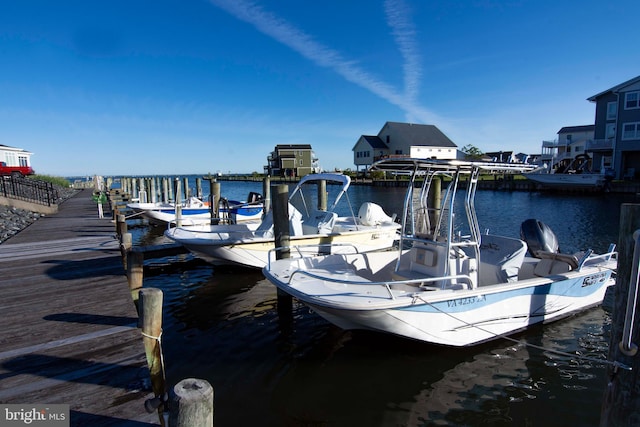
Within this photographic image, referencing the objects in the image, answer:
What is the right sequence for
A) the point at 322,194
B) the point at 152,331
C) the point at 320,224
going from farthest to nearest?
the point at 322,194, the point at 320,224, the point at 152,331

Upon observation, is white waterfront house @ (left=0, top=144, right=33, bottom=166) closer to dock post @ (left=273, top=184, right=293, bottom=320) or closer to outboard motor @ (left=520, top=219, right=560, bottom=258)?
dock post @ (left=273, top=184, right=293, bottom=320)

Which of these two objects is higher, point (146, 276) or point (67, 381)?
point (67, 381)

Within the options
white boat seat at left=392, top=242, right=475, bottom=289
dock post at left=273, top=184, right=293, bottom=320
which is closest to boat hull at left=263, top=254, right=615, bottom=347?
white boat seat at left=392, top=242, right=475, bottom=289

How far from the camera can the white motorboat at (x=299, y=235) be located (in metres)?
11.4

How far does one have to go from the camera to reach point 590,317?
28.4 feet

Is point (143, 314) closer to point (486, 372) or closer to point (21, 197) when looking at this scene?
point (486, 372)

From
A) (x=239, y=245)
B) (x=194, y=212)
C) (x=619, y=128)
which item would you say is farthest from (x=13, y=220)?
(x=619, y=128)

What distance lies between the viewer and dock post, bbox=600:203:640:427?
11.7 ft

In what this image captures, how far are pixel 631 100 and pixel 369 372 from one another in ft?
157

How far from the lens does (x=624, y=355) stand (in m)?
3.62

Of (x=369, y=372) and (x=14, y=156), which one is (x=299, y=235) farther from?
(x=14, y=156)

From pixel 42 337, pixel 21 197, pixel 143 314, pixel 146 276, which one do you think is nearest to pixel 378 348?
pixel 143 314

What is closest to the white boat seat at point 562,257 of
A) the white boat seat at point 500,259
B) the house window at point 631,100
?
the white boat seat at point 500,259

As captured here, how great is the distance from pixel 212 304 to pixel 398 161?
6.23 meters
